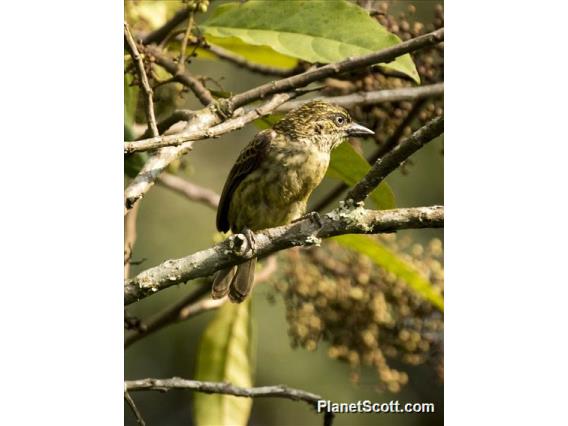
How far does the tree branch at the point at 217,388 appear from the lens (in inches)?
126

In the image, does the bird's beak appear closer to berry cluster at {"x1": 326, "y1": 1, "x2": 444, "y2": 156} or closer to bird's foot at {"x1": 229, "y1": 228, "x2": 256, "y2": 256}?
berry cluster at {"x1": 326, "y1": 1, "x2": 444, "y2": 156}

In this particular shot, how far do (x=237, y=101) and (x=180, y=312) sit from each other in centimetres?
89

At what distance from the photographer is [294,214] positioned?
396cm

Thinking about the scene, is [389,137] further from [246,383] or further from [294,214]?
[246,383]

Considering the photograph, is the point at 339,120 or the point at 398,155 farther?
the point at 339,120

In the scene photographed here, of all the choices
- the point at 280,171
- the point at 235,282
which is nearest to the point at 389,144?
the point at 280,171

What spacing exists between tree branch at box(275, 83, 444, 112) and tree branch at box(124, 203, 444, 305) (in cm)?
77

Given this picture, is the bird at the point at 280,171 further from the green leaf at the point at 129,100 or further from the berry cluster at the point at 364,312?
the green leaf at the point at 129,100

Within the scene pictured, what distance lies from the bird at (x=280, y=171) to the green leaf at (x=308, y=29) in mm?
293

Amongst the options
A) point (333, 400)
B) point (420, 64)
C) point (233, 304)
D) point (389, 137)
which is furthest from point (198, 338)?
point (420, 64)

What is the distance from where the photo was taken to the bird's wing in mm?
3918

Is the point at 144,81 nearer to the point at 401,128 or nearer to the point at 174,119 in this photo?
the point at 174,119

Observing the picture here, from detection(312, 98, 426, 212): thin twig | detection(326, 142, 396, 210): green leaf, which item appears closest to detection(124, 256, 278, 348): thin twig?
detection(312, 98, 426, 212): thin twig

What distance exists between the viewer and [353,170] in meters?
3.74
